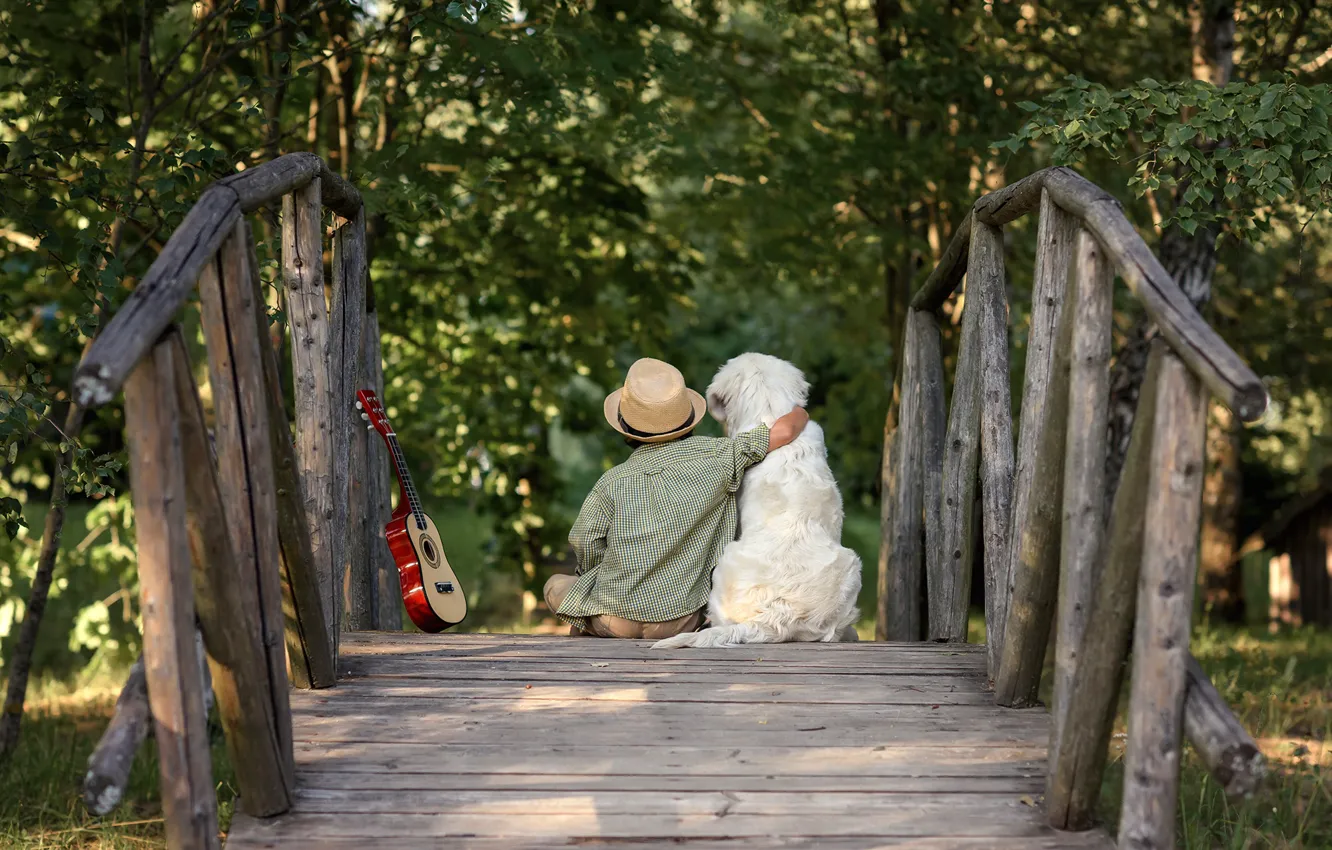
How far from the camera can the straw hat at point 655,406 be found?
192 inches

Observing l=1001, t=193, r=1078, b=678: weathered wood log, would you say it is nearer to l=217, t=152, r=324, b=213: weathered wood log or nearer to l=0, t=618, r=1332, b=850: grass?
l=0, t=618, r=1332, b=850: grass

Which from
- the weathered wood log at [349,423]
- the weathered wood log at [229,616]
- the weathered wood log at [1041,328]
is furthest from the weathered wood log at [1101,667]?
the weathered wood log at [349,423]

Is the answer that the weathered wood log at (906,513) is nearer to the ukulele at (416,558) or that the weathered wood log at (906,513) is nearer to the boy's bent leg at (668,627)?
the boy's bent leg at (668,627)

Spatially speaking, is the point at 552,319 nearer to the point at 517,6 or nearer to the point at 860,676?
the point at 517,6

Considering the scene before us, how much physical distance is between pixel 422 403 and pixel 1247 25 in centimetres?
577

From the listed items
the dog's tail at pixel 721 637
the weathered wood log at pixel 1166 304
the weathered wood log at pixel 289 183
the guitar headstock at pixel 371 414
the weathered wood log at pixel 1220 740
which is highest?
the weathered wood log at pixel 289 183

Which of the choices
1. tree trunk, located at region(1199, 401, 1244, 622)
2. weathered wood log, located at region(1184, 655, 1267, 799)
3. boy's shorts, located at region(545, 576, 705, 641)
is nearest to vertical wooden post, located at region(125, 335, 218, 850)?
weathered wood log, located at region(1184, 655, 1267, 799)

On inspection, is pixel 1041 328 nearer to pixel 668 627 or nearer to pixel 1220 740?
pixel 1220 740

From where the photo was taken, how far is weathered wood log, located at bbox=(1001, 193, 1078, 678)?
3.41 meters

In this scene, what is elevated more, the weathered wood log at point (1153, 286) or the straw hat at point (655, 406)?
the weathered wood log at point (1153, 286)

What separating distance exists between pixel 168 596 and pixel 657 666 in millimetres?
1710

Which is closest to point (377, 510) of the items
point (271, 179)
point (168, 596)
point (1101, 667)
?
point (271, 179)

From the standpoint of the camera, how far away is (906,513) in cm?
556

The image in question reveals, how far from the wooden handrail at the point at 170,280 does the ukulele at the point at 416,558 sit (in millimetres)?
1622
